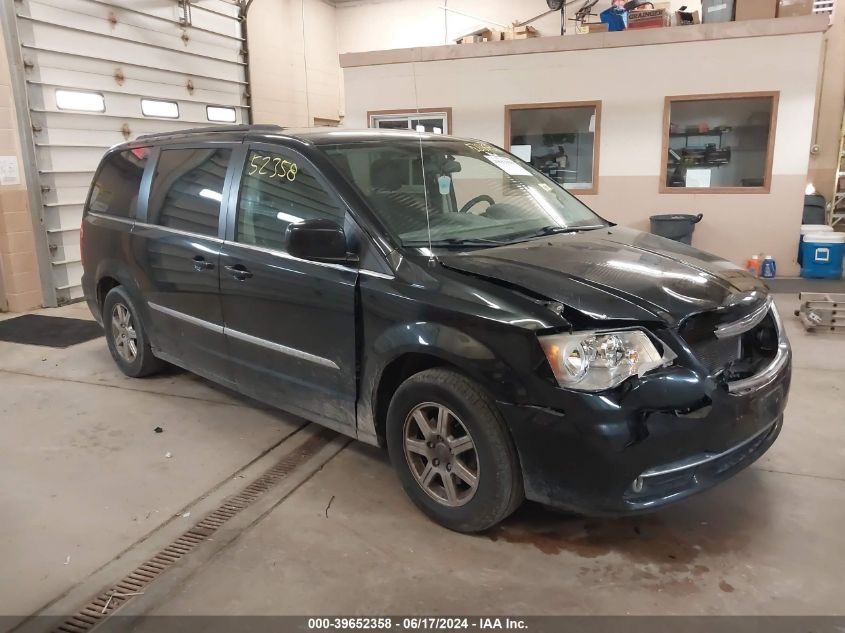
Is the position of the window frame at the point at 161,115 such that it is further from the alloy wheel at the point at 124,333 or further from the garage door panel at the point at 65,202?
the alloy wheel at the point at 124,333

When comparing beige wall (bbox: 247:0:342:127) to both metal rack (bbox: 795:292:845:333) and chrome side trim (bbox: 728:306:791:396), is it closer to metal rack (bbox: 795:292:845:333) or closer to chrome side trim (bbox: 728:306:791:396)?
metal rack (bbox: 795:292:845:333)

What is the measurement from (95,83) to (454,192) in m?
6.68

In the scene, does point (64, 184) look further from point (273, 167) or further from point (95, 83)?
point (273, 167)

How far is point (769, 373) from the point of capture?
2520 mm

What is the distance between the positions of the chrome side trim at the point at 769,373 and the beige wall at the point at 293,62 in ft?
32.4

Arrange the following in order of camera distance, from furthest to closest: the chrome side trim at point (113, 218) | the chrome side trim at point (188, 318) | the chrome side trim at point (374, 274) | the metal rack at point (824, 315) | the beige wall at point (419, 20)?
1. the beige wall at point (419, 20)
2. the metal rack at point (824, 315)
3. the chrome side trim at point (113, 218)
4. the chrome side trim at point (188, 318)
5. the chrome side trim at point (374, 274)

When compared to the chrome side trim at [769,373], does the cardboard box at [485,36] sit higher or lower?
higher

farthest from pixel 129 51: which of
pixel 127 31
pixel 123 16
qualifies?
pixel 123 16

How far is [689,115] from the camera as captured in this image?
8281mm

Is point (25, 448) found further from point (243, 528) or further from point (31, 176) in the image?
point (31, 176)

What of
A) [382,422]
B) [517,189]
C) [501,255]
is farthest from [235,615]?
[517,189]

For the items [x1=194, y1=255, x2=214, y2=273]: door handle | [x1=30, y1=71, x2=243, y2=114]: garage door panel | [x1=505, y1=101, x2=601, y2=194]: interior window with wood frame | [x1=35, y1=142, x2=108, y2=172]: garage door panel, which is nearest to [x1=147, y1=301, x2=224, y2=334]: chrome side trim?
[x1=194, y1=255, x2=214, y2=273]: door handle

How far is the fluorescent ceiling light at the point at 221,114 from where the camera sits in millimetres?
9930

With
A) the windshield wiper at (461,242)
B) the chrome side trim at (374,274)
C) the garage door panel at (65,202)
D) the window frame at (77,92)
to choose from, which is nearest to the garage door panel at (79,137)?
the window frame at (77,92)
